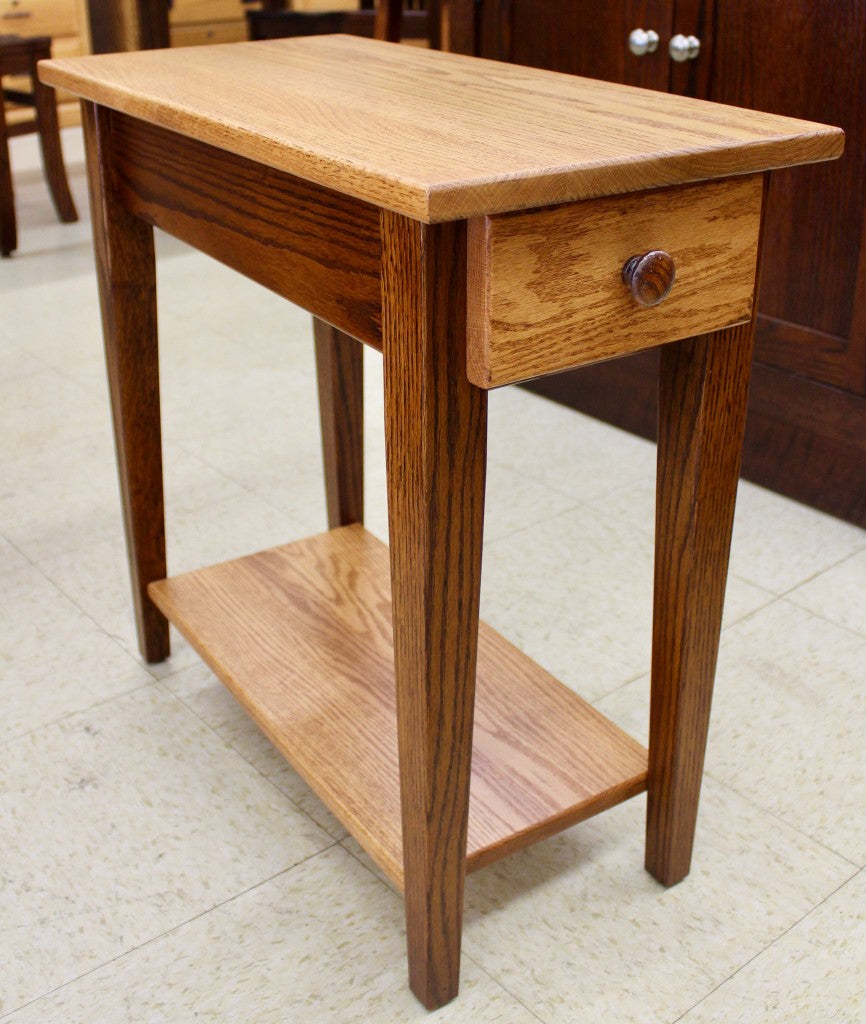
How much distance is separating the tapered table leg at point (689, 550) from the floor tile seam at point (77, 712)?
0.69 m

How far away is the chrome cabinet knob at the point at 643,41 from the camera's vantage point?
1.87 m

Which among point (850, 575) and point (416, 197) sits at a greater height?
point (416, 197)

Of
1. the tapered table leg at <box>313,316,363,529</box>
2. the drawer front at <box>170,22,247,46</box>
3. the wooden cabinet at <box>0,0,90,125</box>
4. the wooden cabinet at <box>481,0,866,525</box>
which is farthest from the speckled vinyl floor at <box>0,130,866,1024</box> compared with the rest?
the drawer front at <box>170,22,247,46</box>

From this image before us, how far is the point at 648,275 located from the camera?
78cm

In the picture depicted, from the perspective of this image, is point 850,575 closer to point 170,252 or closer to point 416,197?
point 416,197

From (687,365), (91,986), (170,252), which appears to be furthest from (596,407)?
(170,252)

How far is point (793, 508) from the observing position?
1916 millimetres

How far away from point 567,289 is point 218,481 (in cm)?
138

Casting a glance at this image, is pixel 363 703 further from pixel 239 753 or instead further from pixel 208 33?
pixel 208 33

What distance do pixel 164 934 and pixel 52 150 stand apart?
3001mm

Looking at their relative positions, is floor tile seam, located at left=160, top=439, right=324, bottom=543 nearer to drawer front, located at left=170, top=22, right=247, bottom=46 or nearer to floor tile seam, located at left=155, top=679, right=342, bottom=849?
floor tile seam, located at left=155, top=679, right=342, bottom=849

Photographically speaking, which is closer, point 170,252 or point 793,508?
point 793,508

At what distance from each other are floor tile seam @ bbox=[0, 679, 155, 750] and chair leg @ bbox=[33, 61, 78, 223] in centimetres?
249

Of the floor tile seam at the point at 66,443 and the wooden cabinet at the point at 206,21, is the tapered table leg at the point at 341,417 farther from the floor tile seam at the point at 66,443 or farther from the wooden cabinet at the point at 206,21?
the wooden cabinet at the point at 206,21
